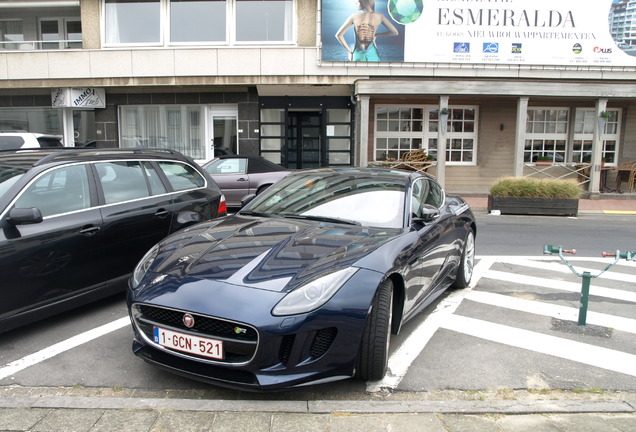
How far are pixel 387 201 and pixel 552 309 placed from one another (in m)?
2.26

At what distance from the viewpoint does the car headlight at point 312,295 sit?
2883 millimetres

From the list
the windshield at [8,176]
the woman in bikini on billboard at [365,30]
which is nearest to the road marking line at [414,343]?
the windshield at [8,176]

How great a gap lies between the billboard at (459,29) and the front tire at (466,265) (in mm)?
10566

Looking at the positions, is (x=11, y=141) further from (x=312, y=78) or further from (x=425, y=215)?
(x=312, y=78)

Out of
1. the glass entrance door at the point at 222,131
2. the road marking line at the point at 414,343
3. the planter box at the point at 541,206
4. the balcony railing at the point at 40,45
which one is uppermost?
the balcony railing at the point at 40,45

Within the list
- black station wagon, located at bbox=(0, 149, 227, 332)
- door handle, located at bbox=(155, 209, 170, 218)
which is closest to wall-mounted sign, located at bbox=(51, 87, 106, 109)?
black station wagon, located at bbox=(0, 149, 227, 332)

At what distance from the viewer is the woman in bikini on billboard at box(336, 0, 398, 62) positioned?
1495 cm

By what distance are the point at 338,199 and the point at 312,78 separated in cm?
1143

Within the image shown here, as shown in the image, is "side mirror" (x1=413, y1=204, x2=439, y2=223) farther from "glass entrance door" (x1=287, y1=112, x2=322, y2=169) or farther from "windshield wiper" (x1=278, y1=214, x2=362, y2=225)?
"glass entrance door" (x1=287, y1=112, x2=322, y2=169)

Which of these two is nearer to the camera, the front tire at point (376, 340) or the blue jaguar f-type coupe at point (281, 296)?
the blue jaguar f-type coupe at point (281, 296)

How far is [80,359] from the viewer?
12.1ft

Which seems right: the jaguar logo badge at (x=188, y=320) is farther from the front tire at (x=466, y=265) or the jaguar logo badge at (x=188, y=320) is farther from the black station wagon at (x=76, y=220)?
the front tire at (x=466, y=265)

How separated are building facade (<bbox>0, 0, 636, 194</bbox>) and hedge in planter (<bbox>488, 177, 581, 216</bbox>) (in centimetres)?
240

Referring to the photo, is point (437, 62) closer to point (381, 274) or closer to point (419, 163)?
point (419, 163)
